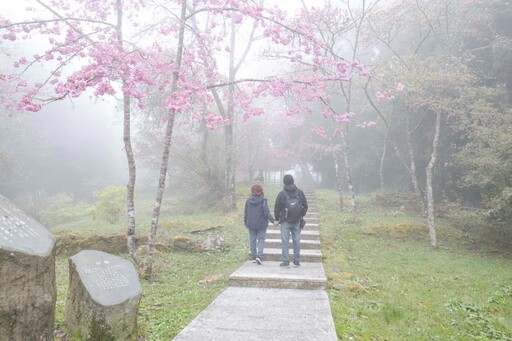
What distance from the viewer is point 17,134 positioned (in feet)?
102

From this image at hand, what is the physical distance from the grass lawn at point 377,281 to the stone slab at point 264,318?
226 millimetres

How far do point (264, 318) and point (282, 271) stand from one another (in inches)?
112

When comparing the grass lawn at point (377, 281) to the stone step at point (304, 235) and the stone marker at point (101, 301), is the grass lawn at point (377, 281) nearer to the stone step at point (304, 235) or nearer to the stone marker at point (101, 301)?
the stone step at point (304, 235)

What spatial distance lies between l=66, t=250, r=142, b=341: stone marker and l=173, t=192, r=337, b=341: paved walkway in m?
0.70

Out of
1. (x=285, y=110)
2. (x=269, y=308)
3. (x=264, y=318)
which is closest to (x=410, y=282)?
(x=269, y=308)

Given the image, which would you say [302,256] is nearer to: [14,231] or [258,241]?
[258,241]

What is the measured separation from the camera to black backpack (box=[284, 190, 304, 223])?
8.93 m

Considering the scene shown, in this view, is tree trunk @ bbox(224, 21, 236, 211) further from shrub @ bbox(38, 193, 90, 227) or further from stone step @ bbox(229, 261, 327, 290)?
stone step @ bbox(229, 261, 327, 290)

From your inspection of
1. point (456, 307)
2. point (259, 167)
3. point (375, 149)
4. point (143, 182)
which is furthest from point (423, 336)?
point (143, 182)

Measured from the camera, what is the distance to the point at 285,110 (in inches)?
882

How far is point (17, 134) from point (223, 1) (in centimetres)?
2849

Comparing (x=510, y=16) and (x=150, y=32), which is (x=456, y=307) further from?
(x=510, y=16)

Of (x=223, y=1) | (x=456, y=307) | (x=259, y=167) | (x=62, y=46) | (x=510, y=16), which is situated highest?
(x=510, y=16)

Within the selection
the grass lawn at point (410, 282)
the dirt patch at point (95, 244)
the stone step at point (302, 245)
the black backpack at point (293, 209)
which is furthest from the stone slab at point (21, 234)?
the stone step at point (302, 245)
